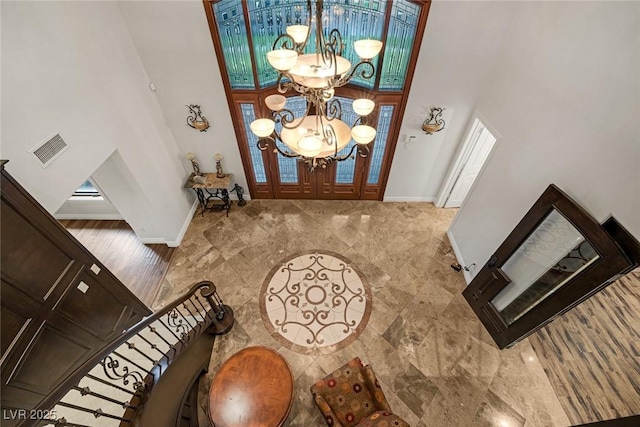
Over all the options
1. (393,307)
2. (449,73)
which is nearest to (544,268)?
(393,307)

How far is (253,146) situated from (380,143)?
2.26m

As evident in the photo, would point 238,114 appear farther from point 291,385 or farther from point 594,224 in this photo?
point 594,224

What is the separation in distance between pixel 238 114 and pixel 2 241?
3126 millimetres

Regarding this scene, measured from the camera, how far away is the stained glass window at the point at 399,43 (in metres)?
3.33

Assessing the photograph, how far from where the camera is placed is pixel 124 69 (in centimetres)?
350

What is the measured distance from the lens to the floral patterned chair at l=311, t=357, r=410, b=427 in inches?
107

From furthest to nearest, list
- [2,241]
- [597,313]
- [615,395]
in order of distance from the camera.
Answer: [597,313] → [615,395] → [2,241]

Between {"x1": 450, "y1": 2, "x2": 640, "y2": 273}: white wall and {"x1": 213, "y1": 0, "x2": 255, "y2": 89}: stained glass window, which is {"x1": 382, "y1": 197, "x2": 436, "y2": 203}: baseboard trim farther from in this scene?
{"x1": 213, "y1": 0, "x2": 255, "y2": 89}: stained glass window

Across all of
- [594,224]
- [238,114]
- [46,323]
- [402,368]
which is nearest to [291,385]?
[402,368]

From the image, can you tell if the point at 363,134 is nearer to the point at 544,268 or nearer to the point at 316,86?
the point at 316,86

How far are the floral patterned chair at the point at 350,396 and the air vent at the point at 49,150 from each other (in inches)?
134

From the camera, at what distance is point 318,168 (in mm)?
4980

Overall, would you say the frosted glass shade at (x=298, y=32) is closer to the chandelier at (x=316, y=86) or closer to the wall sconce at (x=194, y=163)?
the chandelier at (x=316, y=86)

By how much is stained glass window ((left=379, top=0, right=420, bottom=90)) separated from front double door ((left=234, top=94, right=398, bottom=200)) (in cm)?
28
